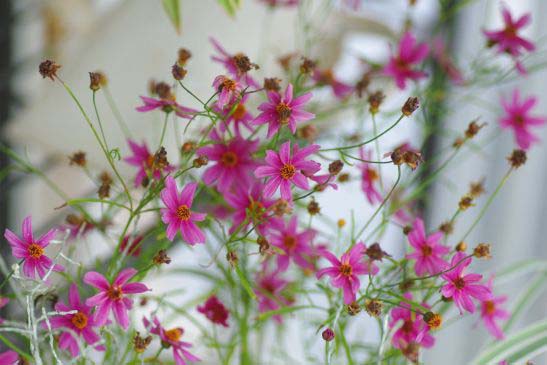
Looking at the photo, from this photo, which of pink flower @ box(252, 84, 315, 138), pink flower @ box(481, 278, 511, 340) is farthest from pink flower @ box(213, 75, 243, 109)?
pink flower @ box(481, 278, 511, 340)

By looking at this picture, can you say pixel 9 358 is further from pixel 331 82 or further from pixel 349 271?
pixel 331 82

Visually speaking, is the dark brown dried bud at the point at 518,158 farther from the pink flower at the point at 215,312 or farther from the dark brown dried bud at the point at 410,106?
the pink flower at the point at 215,312

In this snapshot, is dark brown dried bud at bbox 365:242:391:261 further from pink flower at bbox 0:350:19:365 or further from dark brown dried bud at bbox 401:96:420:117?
pink flower at bbox 0:350:19:365

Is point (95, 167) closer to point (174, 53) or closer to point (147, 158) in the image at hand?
point (174, 53)

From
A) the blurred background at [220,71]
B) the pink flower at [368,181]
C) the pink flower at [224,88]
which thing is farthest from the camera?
the blurred background at [220,71]

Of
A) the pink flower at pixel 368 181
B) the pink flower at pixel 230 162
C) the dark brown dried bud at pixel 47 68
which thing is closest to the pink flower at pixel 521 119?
the pink flower at pixel 368 181
